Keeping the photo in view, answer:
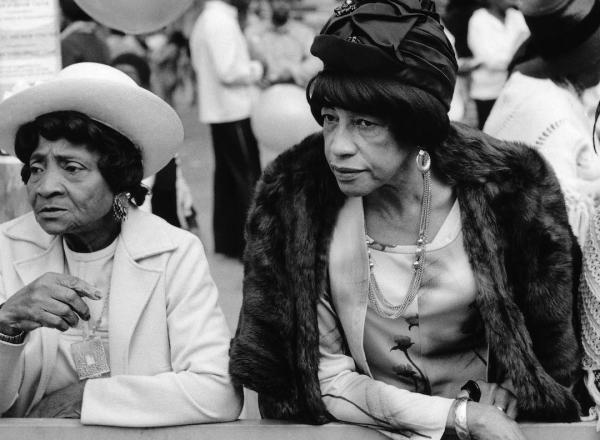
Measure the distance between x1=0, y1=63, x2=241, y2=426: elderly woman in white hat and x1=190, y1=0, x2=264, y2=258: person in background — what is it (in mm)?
5048

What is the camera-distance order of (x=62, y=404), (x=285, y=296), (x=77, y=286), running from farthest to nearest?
1. (x=62, y=404)
2. (x=285, y=296)
3. (x=77, y=286)

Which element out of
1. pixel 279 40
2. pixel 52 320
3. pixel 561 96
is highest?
pixel 561 96

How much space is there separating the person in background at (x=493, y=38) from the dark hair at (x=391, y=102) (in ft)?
19.1

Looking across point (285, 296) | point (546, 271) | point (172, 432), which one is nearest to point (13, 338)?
point (172, 432)

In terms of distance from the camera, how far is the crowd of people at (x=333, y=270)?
2762 millimetres

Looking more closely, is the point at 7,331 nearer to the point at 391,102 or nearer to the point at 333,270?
the point at 333,270

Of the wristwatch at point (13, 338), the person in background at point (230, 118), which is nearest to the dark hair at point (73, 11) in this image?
the person in background at point (230, 118)

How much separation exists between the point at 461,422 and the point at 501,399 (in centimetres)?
18

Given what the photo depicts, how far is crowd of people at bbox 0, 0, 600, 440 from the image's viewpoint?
2762 millimetres

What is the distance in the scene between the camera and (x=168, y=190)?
21.7ft

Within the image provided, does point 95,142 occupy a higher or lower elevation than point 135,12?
lower

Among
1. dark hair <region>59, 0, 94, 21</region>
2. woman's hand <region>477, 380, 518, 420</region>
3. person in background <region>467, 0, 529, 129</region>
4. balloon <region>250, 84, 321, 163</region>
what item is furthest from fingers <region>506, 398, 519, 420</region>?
person in background <region>467, 0, 529, 129</region>

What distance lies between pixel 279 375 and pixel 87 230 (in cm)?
76

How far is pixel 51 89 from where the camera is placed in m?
2.98
